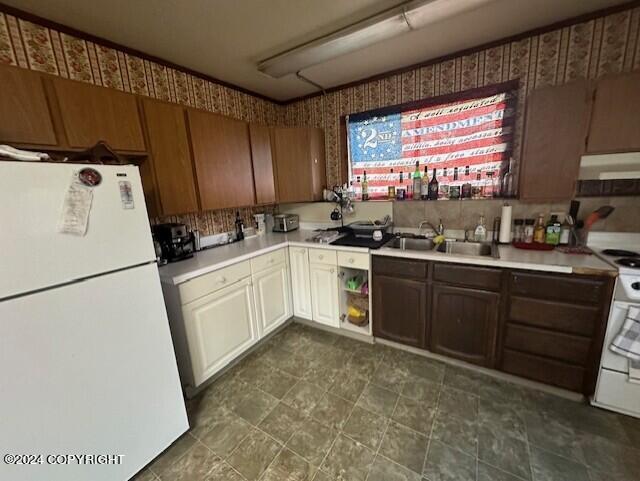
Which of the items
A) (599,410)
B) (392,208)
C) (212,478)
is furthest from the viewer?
(392,208)

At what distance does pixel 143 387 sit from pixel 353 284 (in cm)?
162

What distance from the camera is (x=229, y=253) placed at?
2113 millimetres

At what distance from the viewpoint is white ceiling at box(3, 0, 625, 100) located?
57.5 inches

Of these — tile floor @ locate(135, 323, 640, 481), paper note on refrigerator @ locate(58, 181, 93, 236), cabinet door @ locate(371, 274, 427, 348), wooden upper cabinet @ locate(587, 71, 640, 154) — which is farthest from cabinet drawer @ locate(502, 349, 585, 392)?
paper note on refrigerator @ locate(58, 181, 93, 236)

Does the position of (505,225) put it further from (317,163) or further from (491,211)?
(317,163)

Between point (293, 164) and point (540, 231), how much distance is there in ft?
7.26

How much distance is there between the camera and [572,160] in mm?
1659

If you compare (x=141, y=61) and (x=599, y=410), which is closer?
(x=599, y=410)

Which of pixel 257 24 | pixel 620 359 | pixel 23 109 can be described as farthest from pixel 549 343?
pixel 23 109

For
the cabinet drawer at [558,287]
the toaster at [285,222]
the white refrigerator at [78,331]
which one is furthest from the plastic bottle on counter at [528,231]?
the white refrigerator at [78,331]

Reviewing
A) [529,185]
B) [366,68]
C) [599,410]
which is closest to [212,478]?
[599,410]

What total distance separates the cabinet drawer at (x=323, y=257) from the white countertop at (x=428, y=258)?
1.7 inches

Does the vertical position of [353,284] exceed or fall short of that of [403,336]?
it exceeds it

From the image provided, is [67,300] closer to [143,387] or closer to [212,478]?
[143,387]
